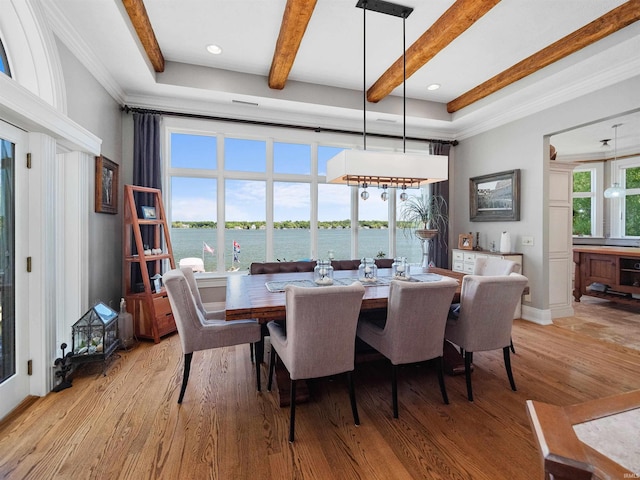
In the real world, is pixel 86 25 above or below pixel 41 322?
above

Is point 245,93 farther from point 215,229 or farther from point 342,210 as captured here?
point 342,210

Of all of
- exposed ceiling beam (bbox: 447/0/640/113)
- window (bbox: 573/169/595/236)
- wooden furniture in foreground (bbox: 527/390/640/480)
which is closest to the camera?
wooden furniture in foreground (bbox: 527/390/640/480)

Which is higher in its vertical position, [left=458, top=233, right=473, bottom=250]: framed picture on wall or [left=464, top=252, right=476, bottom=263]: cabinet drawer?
[left=458, top=233, right=473, bottom=250]: framed picture on wall

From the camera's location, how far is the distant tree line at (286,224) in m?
4.27

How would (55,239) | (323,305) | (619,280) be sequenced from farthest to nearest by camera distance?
1. (619,280)
2. (55,239)
3. (323,305)

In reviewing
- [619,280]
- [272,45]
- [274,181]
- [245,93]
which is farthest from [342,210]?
[619,280]

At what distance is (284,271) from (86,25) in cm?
279

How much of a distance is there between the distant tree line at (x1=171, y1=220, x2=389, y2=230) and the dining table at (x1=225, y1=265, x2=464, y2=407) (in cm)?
155

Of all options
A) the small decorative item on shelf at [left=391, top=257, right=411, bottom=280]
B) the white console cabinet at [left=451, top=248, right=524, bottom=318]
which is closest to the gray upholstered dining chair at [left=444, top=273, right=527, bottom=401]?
the small decorative item on shelf at [left=391, top=257, right=411, bottom=280]

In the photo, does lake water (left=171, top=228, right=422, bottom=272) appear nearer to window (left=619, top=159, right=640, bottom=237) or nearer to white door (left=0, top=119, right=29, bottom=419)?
white door (left=0, top=119, right=29, bottom=419)

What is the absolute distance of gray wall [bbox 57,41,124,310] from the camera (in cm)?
265

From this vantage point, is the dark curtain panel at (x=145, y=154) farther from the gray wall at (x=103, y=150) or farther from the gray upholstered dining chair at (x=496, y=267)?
Result: the gray upholstered dining chair at (x=496, y=267)

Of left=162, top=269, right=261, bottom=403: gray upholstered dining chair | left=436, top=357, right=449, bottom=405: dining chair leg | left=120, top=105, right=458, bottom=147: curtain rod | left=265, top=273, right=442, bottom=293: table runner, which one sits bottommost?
left=436, top=357, right=449, bottom=405: dining chair leg

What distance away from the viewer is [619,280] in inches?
182
